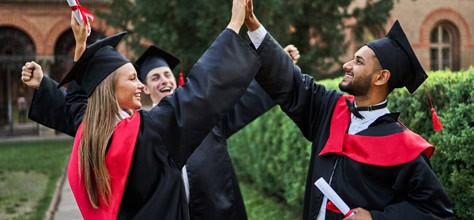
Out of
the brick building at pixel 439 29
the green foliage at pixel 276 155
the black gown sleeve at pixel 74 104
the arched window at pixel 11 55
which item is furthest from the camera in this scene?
the arched window at pixel 11 55

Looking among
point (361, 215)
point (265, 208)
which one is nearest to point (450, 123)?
point (361, 215)

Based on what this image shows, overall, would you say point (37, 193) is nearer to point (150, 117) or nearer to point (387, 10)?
point (150, 117)

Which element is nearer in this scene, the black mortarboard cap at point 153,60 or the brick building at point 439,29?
the black mortarboard cap at point 153,60

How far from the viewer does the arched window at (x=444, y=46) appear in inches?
838

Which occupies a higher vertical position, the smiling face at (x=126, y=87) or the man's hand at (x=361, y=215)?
the smiling face at (x=126, y=87)

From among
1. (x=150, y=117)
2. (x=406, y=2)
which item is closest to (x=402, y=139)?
(x=150, y=117)

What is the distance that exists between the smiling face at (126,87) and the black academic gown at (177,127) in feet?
0.33

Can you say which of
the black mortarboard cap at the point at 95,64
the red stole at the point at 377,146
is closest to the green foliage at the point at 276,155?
the red stole at the point at 377,146

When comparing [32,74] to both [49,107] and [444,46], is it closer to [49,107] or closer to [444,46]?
[49,107]

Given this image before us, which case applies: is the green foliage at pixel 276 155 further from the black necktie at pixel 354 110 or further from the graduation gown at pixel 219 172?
the black necktie at pixel 354 110

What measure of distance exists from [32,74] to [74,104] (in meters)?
0.33

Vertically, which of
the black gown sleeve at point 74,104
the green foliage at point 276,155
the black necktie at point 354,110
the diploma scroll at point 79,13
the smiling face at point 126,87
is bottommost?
the green foliage at point 276,155

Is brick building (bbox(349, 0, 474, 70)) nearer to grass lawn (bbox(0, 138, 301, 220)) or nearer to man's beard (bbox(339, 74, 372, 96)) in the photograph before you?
grass lawn (bbox(0, 138, 301, 220))

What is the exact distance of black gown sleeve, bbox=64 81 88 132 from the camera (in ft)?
10.2
